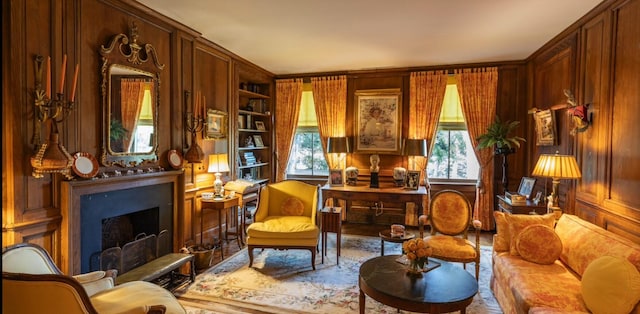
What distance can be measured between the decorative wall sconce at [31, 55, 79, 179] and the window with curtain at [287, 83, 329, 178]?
163 inches

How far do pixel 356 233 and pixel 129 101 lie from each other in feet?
12.0

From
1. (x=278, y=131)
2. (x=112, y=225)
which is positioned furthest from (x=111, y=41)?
(x=278, y=131)

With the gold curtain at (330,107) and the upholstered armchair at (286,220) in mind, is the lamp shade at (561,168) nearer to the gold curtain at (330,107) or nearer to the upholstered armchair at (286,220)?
A: the upholstered armchair at (286,220)

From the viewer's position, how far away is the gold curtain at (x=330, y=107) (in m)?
6.23

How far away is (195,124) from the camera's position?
4.43 metres

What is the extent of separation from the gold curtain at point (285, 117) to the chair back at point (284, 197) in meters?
1.95

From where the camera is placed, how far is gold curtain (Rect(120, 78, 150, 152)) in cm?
347

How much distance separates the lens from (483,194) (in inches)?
221

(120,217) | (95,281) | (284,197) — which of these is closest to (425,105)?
(284,197)

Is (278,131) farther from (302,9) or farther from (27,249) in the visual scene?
(27,249)

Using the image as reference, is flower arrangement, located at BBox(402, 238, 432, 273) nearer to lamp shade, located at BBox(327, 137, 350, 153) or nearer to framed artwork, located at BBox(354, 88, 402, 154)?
lamp shade, located at BBox(327, 137, 350, 153)

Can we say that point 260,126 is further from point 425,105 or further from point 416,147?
point 425,105

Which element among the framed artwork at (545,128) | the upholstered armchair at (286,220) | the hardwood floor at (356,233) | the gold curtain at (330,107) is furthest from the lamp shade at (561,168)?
the gold curtain at (330,107)

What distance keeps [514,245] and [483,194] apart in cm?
257
